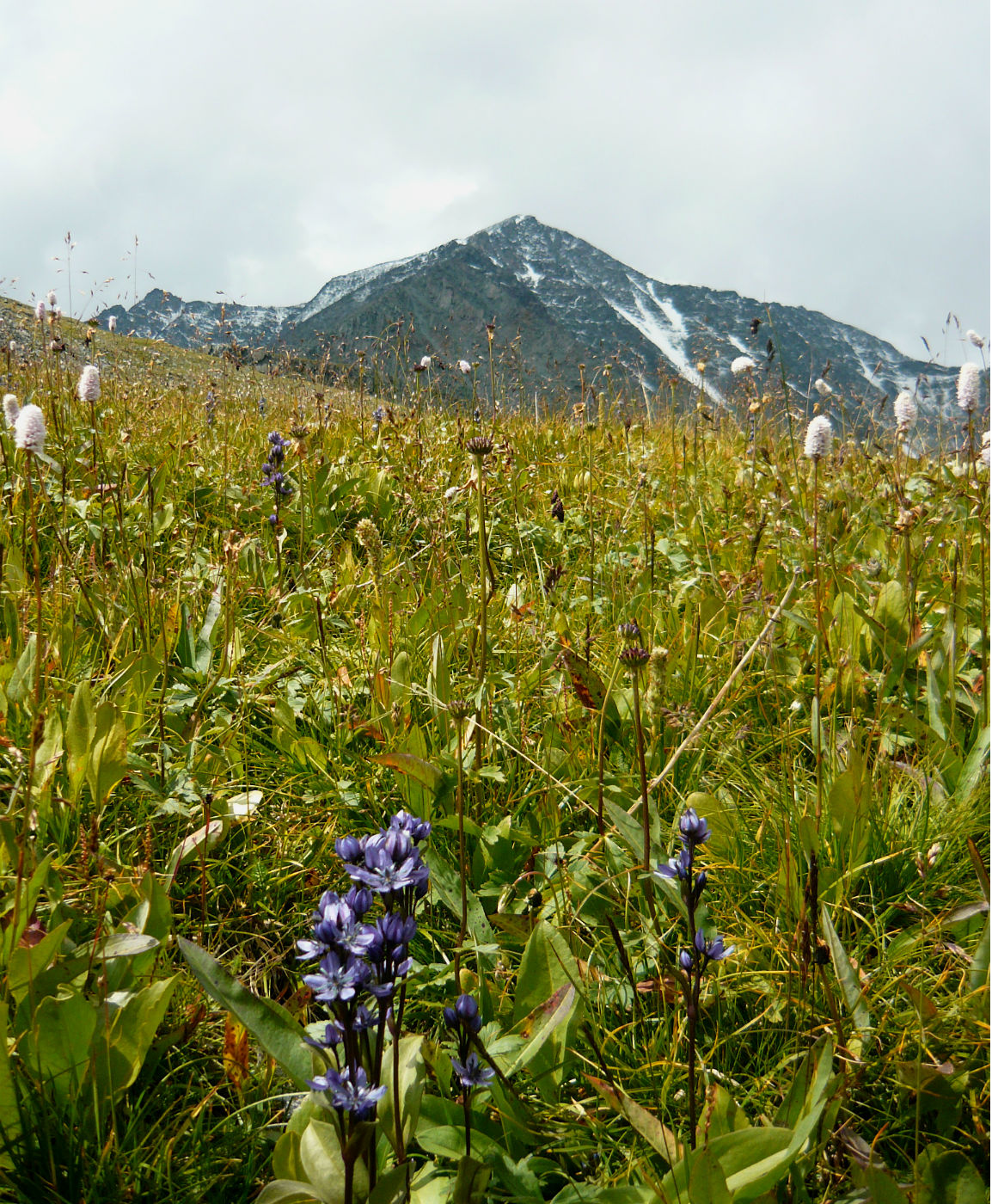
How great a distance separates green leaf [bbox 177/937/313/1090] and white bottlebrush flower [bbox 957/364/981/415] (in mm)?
2292

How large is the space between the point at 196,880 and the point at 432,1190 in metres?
0.67

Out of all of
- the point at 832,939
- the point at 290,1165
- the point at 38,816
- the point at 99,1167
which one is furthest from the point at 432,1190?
the point at 38,816

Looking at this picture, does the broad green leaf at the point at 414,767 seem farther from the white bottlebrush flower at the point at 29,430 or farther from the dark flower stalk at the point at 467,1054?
the white bottlebrush flower at the point at 29,430

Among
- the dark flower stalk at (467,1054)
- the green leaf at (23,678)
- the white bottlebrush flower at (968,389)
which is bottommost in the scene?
the dark flower stalk at (467,1054)

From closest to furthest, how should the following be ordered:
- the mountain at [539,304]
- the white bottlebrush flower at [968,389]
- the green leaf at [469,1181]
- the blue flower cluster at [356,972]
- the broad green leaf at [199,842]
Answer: the blue flower cluster at [356,972]
the green leaf at [469,1181]
the broad green leaf at [199,842]
the white bottlebrush flower at [968,389]
the mountain at [539,304]

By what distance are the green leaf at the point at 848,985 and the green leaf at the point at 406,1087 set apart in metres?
0.55

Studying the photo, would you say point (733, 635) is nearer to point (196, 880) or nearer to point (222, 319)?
point (196, 880)

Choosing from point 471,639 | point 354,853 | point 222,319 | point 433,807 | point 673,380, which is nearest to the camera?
point 354,853

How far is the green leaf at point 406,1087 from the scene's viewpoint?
0.81m

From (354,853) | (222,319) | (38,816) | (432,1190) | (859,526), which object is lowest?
(432,1190)

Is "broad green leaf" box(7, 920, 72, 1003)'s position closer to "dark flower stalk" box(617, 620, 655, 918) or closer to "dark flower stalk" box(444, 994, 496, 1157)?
"dark flower stalk" box(444, 994, 496, 1157)

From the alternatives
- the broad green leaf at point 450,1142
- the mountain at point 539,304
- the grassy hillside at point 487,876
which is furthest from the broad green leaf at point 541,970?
the mountain at point 539,304

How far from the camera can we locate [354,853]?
31.0 inches

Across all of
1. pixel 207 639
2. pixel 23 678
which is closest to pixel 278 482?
pixel 207 639
